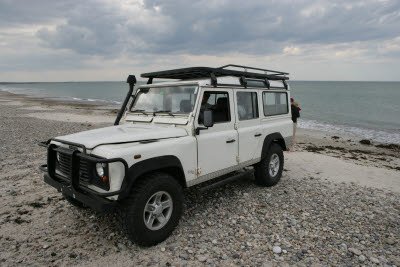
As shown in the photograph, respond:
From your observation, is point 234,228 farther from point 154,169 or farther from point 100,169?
point 100,169

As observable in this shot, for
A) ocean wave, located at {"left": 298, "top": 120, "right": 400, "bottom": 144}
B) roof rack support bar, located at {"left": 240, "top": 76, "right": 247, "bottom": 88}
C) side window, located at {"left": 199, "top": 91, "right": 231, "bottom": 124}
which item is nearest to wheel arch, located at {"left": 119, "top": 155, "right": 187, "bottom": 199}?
side window, located at {"left": 199, "top": 91, "right": 231, "bottom": 124}

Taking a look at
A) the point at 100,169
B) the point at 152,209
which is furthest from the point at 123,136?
the point at 152,209

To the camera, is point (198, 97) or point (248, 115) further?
point (248, 115)

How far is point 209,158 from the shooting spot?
14.0 feet

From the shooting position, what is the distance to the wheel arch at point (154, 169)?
10.4 feet

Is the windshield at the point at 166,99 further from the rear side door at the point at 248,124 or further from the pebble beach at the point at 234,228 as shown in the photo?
the pebble beach at the point at 234,228

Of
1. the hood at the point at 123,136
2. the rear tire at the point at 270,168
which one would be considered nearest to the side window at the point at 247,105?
the rear tire at the point at 270,168

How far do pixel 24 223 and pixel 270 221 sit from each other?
3974mm

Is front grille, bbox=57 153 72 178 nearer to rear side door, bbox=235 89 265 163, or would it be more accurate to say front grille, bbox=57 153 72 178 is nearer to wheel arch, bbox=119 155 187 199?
wheel arch, bbox=119 155 187 199

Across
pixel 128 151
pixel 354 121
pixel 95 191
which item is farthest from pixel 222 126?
pixel 354 121

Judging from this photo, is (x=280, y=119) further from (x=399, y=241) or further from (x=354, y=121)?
(x=354, y=121)

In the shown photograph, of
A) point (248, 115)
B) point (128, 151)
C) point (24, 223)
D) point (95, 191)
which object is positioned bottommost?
point (24, 223)

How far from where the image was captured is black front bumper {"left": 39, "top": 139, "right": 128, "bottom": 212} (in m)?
3.06

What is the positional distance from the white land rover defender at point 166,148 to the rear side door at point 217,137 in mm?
17
